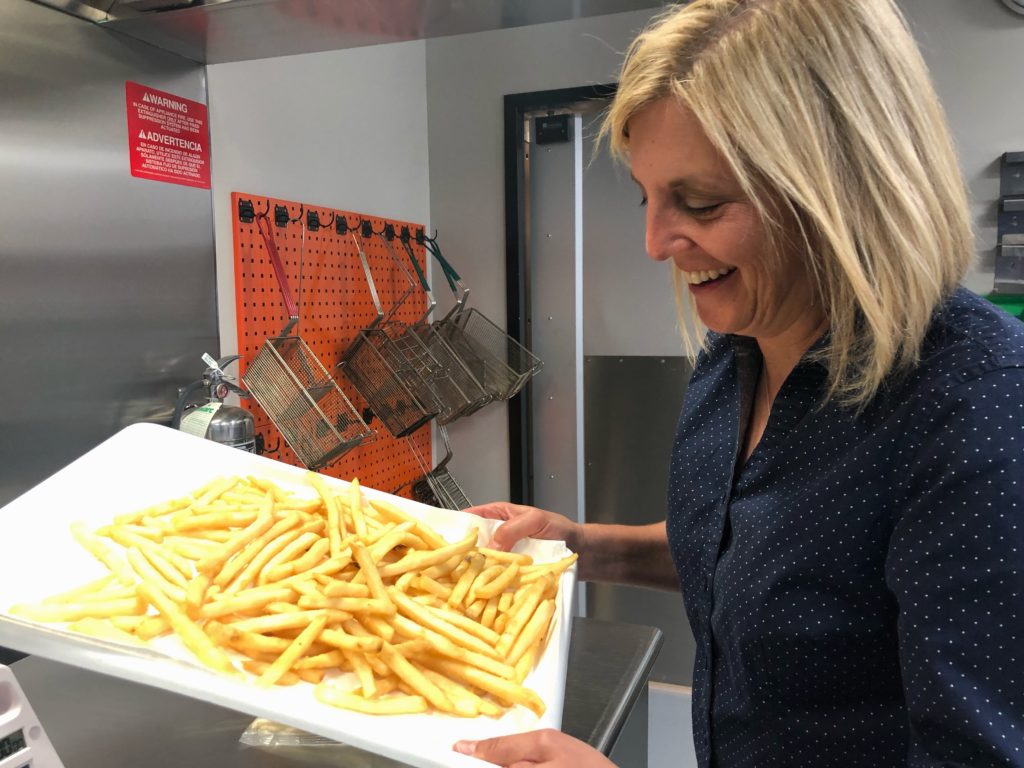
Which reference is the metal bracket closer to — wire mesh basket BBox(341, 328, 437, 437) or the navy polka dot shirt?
wire mesh basket BBox(341, 328, 437, 437)

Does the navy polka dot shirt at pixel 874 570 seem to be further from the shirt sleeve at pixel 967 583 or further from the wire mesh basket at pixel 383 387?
the wire mesh basket at pixel 383 387

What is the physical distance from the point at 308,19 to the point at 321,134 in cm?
132

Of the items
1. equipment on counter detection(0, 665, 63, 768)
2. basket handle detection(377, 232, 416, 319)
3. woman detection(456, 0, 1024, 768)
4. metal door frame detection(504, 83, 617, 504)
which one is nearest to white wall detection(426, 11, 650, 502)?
metal door frame detection(504, 83, 617, 504)

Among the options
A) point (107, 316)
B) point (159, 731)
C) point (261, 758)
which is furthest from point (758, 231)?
point (107, 316)

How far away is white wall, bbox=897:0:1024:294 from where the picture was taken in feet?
9.95

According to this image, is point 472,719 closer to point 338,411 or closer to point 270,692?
point 270,692

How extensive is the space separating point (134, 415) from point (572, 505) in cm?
238

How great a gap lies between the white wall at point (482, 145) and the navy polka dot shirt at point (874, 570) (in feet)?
8.77

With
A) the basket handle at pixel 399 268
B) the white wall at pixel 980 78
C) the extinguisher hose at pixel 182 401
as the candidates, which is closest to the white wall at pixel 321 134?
the basket handle at pixel 399 268

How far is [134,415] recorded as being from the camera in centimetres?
211

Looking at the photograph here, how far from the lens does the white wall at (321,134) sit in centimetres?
248

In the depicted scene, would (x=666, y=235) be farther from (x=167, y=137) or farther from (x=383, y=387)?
(x=383, y=387)

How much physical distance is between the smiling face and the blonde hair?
35 millimetres

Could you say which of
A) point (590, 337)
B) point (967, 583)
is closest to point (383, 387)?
point (590, 337)
